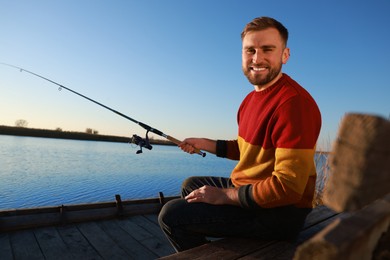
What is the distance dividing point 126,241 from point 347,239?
4472 mm

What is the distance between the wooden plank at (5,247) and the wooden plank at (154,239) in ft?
5.93

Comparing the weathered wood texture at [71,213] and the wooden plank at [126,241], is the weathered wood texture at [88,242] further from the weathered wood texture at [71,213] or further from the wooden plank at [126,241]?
the weathered wood texture at [71,213]

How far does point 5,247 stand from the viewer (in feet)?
13.3

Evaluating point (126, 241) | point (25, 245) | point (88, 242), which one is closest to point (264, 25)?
point (126, 241)

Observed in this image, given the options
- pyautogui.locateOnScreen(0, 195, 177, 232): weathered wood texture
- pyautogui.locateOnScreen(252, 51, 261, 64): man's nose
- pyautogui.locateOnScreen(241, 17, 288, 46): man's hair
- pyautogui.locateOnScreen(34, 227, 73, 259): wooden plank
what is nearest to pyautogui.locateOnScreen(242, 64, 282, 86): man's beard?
pyautogui.locateOnScreen(252, 51, 261, 64): man's nose

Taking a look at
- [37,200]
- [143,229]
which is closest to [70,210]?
[143,229]

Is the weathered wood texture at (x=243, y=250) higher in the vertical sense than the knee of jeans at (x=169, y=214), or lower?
lower

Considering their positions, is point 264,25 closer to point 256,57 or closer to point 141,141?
point 256,57

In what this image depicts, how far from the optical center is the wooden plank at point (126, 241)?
429 centimetres

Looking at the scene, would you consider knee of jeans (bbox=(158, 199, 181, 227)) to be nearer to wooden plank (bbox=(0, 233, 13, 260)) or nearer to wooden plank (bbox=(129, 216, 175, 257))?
wooden plank (bbox=(129, 216, 175, 257))

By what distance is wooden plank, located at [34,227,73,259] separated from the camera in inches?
158

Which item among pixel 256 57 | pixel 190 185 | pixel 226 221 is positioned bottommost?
pixel 226 221

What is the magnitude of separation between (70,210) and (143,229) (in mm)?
1319

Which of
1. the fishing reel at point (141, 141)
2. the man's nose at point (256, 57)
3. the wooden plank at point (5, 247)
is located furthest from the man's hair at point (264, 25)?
the wooden plank at point (5, 247)
